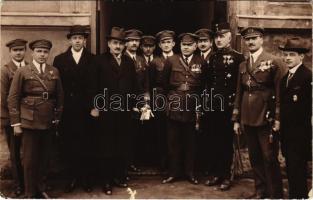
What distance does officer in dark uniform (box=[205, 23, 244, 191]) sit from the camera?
20.5 ft

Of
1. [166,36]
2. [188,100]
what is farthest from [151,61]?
[188,100]

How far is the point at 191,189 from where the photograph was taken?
21.1 ft

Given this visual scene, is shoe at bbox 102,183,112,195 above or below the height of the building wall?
below

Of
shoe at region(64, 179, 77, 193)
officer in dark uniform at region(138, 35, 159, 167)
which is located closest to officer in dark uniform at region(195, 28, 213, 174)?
officer in dark uniform at region(138, 35, 159, 167)

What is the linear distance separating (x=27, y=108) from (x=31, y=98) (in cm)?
12

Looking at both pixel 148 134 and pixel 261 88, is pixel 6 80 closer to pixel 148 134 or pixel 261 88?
pixel 148 134

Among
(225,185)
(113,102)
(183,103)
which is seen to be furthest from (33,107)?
(225,185)

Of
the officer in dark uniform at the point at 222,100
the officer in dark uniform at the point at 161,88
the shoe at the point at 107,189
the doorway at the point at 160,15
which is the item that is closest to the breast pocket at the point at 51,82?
the shoe at the point at 107,189

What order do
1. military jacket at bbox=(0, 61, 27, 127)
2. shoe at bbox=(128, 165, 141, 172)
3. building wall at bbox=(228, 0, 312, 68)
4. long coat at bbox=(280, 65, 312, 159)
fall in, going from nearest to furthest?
long coat at bbox=(280, 65, 312, 159), military jacket at bbox=(0, 61, 27, 127), building wall at bbox=(228, 0, 312, 68), shoe at bbox=(128, 165, 141, 172)

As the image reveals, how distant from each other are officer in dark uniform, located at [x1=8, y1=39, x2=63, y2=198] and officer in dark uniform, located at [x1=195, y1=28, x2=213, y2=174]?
6.30ft

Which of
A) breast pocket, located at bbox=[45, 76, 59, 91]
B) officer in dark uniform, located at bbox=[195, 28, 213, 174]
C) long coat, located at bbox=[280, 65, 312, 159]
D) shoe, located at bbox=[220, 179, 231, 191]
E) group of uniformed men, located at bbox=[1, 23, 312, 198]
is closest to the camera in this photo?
long coat, located at bbox=[280, 65, 312, 159]

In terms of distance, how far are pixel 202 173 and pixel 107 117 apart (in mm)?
1638

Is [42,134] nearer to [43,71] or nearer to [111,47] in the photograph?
[43,71]

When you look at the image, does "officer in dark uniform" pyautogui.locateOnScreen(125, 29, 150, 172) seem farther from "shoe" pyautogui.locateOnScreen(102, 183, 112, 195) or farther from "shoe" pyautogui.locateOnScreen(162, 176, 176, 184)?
"shoe" pyautogui.locateOnScreen(102, 183, 112, 195)
